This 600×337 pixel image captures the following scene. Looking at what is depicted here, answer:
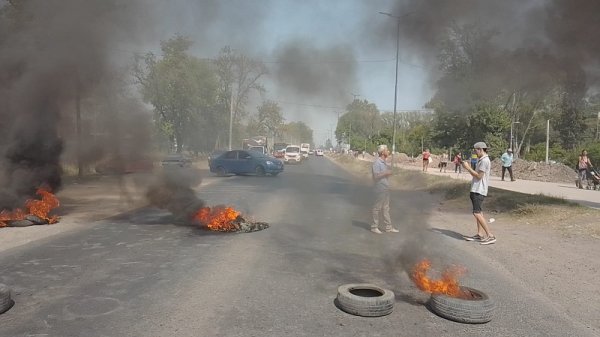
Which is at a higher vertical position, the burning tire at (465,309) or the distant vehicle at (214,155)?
the distant vehicle at (214,155)

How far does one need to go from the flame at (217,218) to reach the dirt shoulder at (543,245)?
12.8 ft

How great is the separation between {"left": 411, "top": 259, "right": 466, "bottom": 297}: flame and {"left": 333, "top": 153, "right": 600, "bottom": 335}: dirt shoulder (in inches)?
37.9

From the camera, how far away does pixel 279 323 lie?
3.78 meters

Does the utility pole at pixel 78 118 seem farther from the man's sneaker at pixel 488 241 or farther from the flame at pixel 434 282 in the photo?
the man's sneaker at pixel 488 241

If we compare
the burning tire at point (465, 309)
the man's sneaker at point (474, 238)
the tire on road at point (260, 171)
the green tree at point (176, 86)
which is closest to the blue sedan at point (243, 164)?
the tire on road at point (260, 171)

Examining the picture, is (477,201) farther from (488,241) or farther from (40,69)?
(40,69)

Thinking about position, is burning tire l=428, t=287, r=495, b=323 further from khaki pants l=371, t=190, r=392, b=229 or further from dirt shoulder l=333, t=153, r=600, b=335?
khaki pants l=371, t=190, r=392, b=229

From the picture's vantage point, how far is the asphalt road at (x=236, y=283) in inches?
147

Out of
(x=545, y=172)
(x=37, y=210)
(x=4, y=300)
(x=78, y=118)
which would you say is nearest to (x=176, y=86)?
(x=78, y=118)

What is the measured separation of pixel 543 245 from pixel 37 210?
9.11 m

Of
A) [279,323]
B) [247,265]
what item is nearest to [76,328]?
[279,323]

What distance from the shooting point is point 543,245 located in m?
7.34

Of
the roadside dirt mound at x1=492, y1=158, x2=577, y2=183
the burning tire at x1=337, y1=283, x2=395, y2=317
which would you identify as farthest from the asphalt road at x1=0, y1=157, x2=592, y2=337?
the roadside dirt mound at x1=492, y1=158, x2=577, y2=183

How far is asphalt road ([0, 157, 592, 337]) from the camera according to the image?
3740 mm
